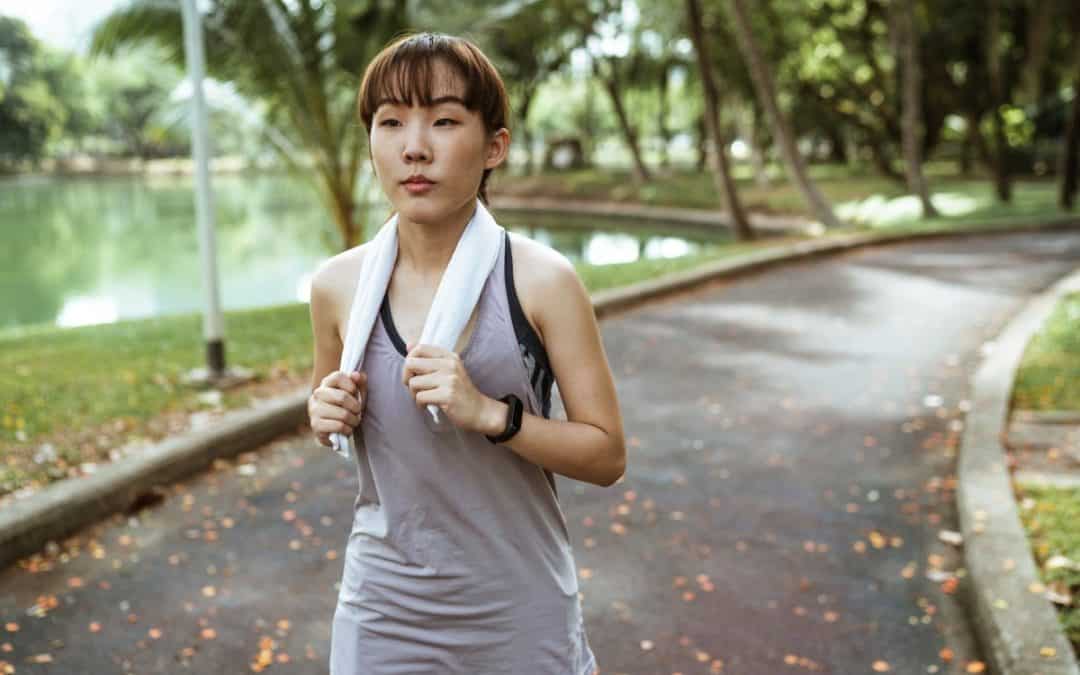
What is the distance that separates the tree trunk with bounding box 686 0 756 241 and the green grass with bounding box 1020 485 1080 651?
14.7 m

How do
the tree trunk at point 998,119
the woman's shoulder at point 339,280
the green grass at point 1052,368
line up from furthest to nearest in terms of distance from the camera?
the tree trunk at point 998,119 < the green grass at point 1052,368 < the woman's shoulder at point 339,280

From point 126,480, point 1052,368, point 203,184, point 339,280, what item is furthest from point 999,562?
point 203,184

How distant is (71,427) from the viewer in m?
6.41

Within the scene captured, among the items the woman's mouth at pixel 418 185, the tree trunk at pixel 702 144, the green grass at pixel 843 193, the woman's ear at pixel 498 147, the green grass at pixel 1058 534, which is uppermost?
the woman's ear at pixel 498 147

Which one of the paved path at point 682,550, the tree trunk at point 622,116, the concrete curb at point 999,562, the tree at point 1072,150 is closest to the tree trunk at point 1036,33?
the tree at point 1072,150

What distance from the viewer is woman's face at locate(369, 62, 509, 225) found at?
1798 millimetres

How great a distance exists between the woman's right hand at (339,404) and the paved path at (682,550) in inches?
98.9

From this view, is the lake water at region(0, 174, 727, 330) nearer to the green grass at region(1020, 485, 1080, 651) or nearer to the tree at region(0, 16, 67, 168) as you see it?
the tree at region(0, 16, 67, 168)

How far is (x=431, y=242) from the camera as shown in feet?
6.34

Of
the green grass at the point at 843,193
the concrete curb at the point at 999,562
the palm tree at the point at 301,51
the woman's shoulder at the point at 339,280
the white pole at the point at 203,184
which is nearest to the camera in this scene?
the woman's shoulder at the point at 339,280

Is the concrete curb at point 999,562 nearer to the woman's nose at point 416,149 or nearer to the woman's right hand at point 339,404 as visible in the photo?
the woman's right hand at point 339,404

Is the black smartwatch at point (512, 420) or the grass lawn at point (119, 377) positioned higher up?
the black smartwatch at point (512, 420)

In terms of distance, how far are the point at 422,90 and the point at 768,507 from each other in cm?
445

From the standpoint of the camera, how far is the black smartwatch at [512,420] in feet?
5.79
